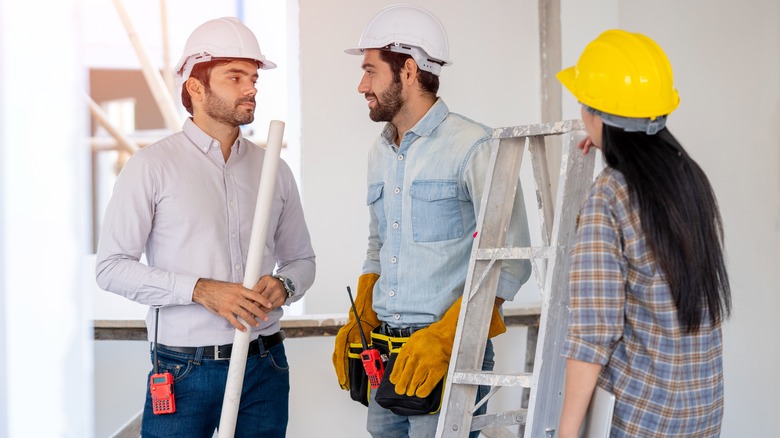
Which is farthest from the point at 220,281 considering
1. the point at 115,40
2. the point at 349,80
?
the point at 115,40

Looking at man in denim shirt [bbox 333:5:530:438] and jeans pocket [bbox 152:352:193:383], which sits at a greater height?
man in denim shirt [bbox 333:5:530:438]

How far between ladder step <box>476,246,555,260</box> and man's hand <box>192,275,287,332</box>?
1.86 feet

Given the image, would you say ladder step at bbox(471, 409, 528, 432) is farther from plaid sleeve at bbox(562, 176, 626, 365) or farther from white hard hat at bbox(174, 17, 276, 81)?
white hard hat at bbox(174, 17, 276, 81)

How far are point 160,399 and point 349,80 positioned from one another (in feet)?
7.35

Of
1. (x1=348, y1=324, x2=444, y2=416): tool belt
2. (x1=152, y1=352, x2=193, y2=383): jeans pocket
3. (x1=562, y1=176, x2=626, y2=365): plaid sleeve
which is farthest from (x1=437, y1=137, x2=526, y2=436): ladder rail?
(x1=152, y1=352, x2=193, y2=383): jeans pocket

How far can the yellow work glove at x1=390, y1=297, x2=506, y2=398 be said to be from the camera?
2053mm

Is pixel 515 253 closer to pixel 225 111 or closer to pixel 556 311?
pixel 556 311

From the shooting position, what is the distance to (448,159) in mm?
2203

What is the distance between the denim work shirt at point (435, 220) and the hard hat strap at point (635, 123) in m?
0.59

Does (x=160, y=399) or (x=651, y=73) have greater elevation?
(x=651, y=73)

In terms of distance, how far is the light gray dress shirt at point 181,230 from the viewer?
210 centimetres

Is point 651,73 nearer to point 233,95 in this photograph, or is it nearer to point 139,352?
point 233,95

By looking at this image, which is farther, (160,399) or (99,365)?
(99,365)

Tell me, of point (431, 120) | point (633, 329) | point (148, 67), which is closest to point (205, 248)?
point (431, 120)
